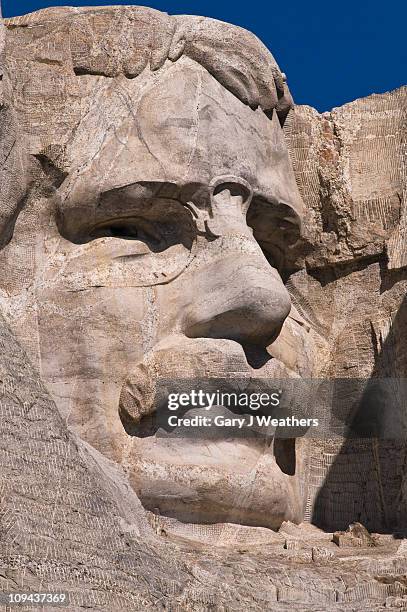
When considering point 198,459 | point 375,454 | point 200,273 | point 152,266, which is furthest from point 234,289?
point 375,454

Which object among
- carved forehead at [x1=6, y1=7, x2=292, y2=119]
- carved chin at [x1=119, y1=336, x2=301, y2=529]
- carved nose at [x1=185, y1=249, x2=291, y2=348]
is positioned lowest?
carved chin at [x1=119, y1=336, x2=301, y2=529]

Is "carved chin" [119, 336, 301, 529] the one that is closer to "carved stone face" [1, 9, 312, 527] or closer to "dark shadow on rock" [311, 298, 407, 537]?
"carved stone face" [1, 9, 312, 527]

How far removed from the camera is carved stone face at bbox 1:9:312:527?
30.6 ft

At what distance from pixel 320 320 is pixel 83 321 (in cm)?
134

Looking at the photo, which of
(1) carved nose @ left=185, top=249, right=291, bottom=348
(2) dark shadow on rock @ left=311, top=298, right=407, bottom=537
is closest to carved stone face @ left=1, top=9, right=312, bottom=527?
(1) carved nose @ left=185, top=249, right=291, bottom=348

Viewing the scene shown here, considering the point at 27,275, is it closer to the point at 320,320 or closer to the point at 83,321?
the point at 83,321

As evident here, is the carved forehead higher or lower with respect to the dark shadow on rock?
higher

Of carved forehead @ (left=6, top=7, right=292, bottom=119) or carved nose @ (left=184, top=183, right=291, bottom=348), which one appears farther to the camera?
carved forehead @ (left=6, top=7, right=292, bottom=119)

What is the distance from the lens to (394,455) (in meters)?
10.0

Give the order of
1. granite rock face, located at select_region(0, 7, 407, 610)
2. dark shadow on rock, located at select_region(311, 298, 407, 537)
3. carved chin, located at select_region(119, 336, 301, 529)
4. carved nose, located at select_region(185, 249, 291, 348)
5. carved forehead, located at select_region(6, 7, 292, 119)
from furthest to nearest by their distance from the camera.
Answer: dark shadow on rock, located at select_region(311, 298, 407, 537) → carved forehead, located at select_region(6, 7, 292, 119) → carved nose, located at select_region(185, 249, 291, 348) → granite rock face, located at select_region(0, 7, 407, 610) → carved chin, located at select_region(119, 336, 301, 529)

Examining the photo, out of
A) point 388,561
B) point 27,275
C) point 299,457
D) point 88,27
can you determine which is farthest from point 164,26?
point 388,561

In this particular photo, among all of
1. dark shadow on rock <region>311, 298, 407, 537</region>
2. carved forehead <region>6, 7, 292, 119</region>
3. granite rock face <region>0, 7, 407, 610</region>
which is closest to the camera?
granite rock face <region>0, 7, 407, 610</region>

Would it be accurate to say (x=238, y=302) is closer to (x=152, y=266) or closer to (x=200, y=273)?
(x=200, y=273)

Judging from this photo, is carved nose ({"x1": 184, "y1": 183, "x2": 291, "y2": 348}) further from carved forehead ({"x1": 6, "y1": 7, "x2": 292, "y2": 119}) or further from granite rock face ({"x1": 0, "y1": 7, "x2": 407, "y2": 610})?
carved forehead ({"x1": 6, "y1": 7, "x2": 292, "y2": 119})
